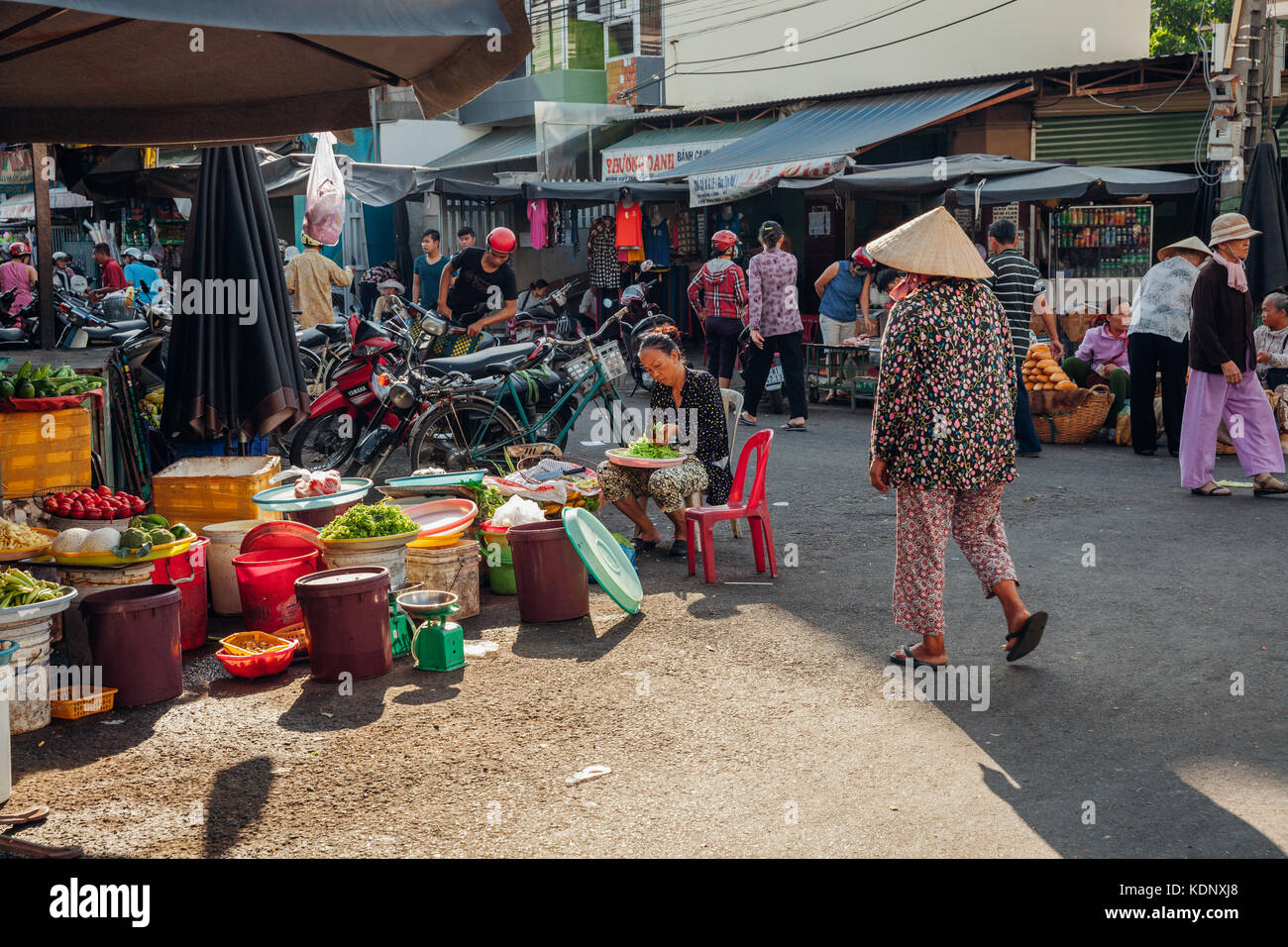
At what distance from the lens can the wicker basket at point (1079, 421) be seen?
12.1 metres

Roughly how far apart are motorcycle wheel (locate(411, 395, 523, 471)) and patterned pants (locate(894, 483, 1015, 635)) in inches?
183

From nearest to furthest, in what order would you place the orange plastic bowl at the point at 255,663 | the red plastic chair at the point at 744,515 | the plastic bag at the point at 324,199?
the orange plastic bowl at the point at 255,663 < the red plastic chair at the point at 744,515 < the plastic bag at the point at 324,199

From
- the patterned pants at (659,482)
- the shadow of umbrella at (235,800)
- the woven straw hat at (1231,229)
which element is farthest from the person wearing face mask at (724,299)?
the shadow of umbrella at (235,800)

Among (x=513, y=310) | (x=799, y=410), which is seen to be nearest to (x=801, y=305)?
(x=799, y=410)

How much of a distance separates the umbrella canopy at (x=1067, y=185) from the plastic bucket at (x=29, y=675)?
37.1 feet

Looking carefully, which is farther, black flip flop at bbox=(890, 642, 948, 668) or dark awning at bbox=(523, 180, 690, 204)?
dark awning at bbox=(523, 180, 690, 204)

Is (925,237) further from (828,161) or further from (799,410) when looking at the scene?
(828,161)

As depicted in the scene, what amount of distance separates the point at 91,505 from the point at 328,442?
146 inches

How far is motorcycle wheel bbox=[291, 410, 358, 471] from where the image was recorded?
400 inches

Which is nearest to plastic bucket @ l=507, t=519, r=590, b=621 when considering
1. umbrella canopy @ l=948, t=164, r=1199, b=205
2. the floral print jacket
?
the floral print jacket

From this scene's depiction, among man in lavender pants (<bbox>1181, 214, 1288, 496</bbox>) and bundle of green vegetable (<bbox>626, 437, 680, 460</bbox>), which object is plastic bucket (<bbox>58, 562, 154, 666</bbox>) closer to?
bundle of green vegetable (<bbox>626, 437, 680, 460</bbox>)

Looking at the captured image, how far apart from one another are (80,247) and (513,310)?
2450 centimetres

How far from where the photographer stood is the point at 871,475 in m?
5.74

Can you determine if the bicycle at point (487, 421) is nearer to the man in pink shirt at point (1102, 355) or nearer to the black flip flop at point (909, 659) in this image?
the black flip flop at point (909, 659)
